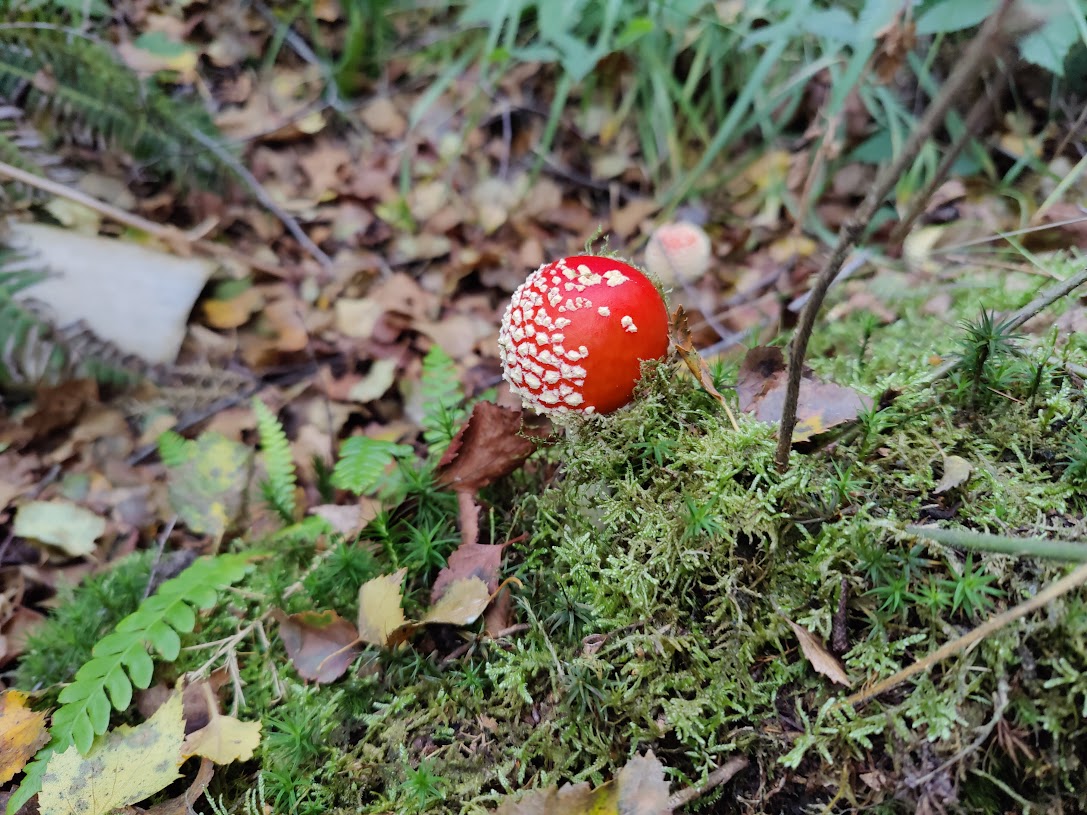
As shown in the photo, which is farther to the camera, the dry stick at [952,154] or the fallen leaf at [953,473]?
the fallen leaf at [953,473]

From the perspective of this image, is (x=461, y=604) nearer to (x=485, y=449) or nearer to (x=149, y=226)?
(x=485, y=449)

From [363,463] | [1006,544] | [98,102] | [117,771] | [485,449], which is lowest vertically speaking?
[117,771]

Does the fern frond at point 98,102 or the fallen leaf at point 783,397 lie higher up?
the fern frond at point 98,102

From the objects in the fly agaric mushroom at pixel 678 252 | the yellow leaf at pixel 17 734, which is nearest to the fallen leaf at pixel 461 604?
the yellow leaf at pixel 17 734

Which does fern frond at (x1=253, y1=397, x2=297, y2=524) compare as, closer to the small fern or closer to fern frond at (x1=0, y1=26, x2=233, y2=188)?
the small fern

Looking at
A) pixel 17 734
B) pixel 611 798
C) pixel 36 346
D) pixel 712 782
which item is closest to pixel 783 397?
pixel 712 782

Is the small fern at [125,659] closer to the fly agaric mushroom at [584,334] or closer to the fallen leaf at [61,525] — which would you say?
the fallen leaf at [61,525]
